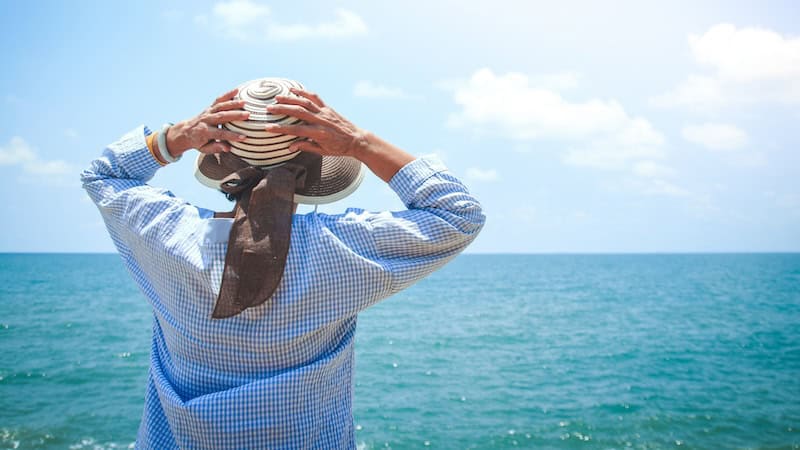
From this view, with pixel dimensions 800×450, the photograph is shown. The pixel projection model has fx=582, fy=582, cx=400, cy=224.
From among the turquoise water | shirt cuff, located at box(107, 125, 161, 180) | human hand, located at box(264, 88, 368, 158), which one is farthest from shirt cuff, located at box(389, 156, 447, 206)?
the turquoise water

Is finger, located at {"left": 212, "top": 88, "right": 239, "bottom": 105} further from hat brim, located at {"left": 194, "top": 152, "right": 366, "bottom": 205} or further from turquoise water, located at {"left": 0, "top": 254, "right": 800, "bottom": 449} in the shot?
turquoise water, located at {"left": 0, "top": 254, "right": 800, "bottom": 449}

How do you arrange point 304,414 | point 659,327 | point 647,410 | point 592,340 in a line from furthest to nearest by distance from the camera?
1. point 659,327
2. point 592,340
3. point 647,410
4. point 304,414

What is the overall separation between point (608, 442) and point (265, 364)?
8373 mm

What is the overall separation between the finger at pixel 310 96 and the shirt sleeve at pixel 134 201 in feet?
1.35

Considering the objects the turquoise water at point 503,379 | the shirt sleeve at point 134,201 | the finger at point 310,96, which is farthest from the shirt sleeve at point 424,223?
the turquoise water at point 503,379

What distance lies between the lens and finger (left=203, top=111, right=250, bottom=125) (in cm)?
148

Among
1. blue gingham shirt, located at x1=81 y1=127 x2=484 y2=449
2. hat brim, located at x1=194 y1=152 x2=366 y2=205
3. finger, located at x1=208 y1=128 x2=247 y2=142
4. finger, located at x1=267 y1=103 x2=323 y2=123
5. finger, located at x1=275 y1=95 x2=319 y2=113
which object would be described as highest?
finger, located at x1=275 y1=95 x2=319 y2=113

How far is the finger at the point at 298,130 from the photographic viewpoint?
1454 mm

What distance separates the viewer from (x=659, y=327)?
78.0ft

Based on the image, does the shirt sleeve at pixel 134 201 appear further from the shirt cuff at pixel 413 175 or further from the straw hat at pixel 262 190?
the shirt cuff at pixel 413 175

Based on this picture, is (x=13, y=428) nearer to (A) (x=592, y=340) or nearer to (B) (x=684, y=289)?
(A) (x=592, y=340)

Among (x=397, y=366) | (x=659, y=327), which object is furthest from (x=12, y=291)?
(x=659, y=327)

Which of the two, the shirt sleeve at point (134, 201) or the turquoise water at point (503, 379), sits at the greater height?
the shirt sleeve at point (134, 201)

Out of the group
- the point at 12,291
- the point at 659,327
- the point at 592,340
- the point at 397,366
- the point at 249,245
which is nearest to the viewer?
the point at 249,245
